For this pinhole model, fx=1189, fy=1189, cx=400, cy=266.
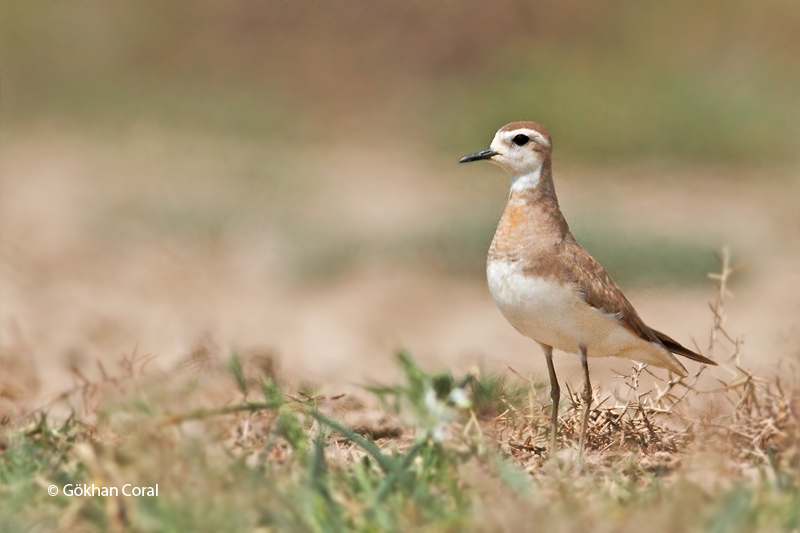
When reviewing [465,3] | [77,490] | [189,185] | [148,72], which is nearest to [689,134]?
[465,3]

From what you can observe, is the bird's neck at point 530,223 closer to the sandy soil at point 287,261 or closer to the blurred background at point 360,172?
the sandy soil at point 287,261

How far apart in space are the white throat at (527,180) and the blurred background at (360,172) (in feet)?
5.48

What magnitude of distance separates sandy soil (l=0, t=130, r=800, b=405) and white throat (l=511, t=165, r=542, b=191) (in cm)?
107

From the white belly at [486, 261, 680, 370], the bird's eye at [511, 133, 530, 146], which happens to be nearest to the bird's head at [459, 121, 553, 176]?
the bird's eye at [511, 133, 530, 146]

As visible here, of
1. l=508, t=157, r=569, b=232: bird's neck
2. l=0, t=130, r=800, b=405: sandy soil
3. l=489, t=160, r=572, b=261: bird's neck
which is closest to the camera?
l=489, t=160, r=572, b=261: bird's neck

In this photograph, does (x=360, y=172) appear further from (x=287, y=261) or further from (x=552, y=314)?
(x=552, y=314)

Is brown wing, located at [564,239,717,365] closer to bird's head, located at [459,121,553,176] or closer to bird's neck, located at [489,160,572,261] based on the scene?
bird's neck, located at [489,160,572,261]

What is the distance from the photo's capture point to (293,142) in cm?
1527

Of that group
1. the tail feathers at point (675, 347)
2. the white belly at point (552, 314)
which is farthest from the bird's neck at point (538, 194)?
the tail feathers at point (675, 347)

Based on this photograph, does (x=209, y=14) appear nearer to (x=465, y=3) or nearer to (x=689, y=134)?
(x=465, y=3)

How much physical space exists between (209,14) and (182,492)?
48.2 feet

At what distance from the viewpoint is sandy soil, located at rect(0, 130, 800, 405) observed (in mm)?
7312

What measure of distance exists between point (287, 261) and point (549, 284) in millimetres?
5767

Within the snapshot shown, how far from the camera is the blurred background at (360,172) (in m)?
8.05
